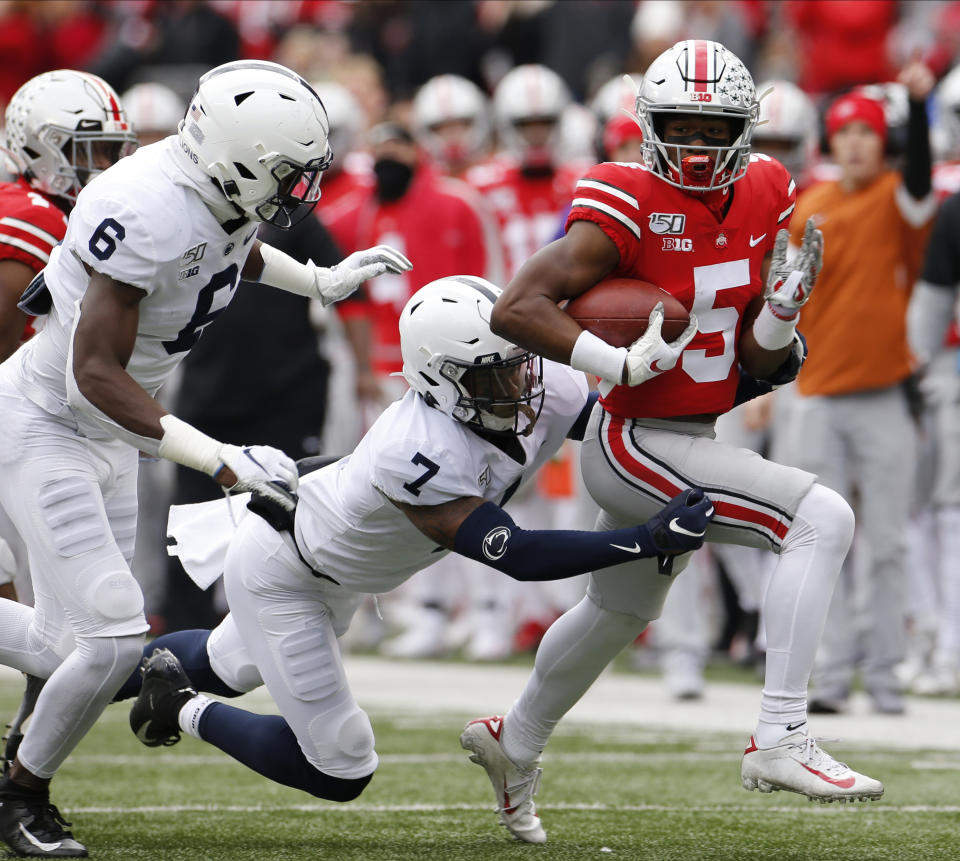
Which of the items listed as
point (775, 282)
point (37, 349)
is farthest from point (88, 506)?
point (775, 282)

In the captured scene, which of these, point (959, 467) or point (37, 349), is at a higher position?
point (37, 349)

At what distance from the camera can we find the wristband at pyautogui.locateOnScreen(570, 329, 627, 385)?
3.95 m

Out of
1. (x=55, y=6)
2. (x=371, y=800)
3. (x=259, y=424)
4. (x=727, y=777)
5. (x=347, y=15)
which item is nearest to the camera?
(x=371, y=800)

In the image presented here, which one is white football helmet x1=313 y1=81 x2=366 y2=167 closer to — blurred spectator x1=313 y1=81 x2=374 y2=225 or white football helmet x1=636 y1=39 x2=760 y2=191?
blurred spectator x1=313 y1=81 x2=374 y2=225

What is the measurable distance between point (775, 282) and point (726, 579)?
14.7 ft

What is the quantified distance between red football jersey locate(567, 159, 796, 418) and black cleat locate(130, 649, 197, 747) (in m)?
1.28

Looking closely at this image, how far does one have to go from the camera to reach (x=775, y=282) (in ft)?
13.4

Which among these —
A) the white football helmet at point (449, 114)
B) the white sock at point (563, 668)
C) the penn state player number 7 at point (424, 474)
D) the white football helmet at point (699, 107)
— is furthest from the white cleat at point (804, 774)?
the white football helmet at point (449, 114)

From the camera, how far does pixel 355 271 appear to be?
184 inches

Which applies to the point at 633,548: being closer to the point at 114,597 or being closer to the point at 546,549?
the point at 546,549

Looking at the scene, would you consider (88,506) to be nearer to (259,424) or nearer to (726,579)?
(259,424)

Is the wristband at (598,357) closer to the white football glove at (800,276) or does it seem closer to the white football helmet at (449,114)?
the white football glove at (800,276)

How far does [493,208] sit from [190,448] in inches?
206

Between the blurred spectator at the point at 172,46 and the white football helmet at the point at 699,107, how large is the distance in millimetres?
8325
